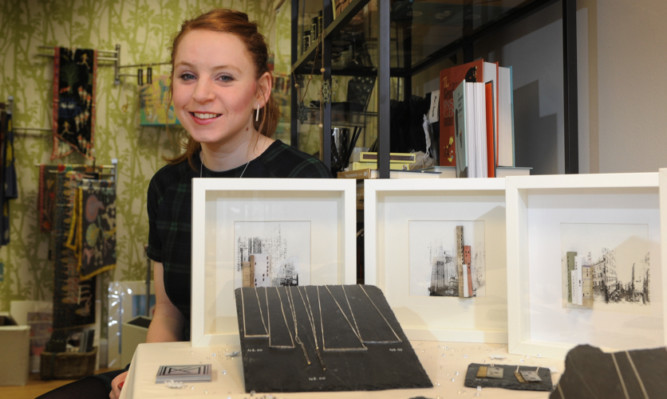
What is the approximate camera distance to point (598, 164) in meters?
1.47

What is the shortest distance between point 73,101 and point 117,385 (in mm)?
3363

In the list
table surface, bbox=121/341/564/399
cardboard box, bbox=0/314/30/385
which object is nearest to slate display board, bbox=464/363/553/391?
table surface, bbox=121/341/564/399

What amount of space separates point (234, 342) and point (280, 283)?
0.12 metres

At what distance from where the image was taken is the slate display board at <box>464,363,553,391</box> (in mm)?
780

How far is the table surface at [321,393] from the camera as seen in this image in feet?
2.46

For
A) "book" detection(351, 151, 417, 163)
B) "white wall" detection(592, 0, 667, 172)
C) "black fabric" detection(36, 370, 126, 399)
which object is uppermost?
"white wall" detection(592, 0, 667, 172)

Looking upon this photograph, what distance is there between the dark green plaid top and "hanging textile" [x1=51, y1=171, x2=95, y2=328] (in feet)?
8.47

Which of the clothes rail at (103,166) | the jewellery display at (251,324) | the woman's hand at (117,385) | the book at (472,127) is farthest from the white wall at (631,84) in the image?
the clothes rail at (103,166)

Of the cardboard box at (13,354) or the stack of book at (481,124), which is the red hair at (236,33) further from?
the cardboard box at (13,354)

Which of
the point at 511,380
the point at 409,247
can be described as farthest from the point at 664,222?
the point at 409,247

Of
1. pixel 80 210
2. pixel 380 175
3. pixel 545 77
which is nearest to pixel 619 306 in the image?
pixel 380 175

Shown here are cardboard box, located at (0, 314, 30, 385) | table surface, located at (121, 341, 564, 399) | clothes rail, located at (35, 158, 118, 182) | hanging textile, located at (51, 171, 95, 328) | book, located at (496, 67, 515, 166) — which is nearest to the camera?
table surface, located at (121, 341, 564, 399)

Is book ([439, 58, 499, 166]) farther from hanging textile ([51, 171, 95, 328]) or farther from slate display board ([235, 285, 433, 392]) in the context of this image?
hanging textile ([51, 171, 95, 328])

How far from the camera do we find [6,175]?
385 centimetres
